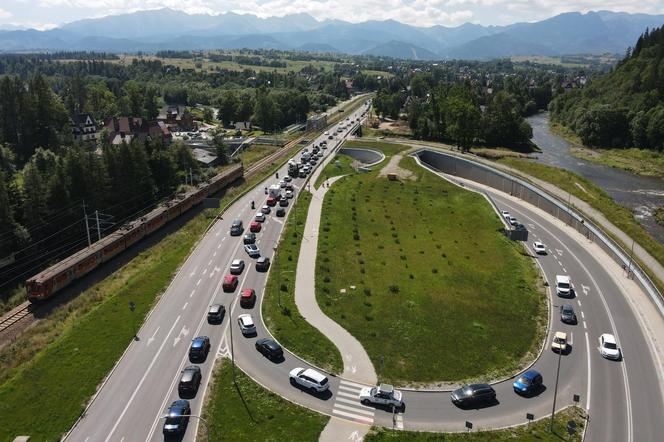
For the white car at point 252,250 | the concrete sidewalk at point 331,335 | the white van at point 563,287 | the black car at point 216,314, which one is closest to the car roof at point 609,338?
the white van at point 563,287

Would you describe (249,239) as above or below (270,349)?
below

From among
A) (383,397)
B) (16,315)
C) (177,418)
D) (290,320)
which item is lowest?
(16,315)

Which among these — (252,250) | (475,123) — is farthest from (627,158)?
(252,250)

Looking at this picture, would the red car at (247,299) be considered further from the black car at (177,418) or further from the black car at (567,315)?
the black car at (567,315)

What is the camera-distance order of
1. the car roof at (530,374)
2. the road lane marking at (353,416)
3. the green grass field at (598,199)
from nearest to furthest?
the road lane marking at (353,416), the car roof at (530,374), the green grass field at (598,199)

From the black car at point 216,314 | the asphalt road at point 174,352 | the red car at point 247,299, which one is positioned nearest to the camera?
the asphalt road at point 174,352

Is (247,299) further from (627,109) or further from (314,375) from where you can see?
(627,109)
